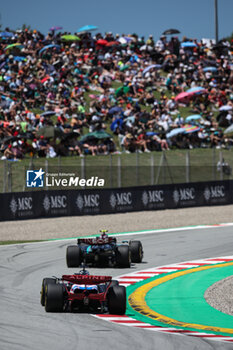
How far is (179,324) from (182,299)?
2141 mm

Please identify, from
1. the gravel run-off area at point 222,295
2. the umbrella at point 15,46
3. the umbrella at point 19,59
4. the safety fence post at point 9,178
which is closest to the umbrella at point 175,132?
the umbrella at point 19,59

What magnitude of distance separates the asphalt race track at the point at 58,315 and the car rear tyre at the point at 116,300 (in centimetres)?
36

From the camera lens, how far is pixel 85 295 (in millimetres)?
9961

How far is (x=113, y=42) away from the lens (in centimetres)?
3931

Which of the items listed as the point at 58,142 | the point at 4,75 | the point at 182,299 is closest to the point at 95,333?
the point at 182,299

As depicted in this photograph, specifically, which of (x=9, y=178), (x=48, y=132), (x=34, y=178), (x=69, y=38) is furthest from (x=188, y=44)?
(x=9, y=178)

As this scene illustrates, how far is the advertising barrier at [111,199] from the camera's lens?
25.0 m

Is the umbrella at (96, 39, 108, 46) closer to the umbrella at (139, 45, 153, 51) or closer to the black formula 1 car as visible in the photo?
the umbrella at (139, 45, 153, 51)

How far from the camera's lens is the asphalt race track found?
8109mm

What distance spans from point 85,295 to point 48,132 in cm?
1852

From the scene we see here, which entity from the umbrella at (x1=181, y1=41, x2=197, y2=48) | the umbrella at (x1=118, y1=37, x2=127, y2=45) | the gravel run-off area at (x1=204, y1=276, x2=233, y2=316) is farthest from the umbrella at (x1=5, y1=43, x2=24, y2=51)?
the gravel run-off area at (x1=204, y1=276, x2=233, y2=316)

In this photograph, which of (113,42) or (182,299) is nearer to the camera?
(182,299)

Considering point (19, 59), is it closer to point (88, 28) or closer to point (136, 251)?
point (88, 28)

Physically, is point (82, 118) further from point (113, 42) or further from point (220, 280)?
point (220, 280)
